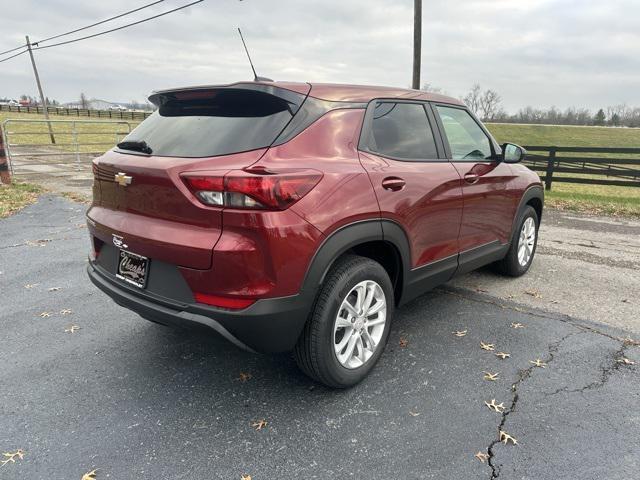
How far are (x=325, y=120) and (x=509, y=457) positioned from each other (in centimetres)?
198

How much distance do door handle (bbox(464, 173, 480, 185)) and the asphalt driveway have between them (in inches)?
44.1

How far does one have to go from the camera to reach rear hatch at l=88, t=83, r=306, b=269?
230 cm

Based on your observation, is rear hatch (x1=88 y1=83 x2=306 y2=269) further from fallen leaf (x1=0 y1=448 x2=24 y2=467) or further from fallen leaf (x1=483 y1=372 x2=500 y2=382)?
fallen leaf (x1=483 y1=372 x2=500 y2=382)

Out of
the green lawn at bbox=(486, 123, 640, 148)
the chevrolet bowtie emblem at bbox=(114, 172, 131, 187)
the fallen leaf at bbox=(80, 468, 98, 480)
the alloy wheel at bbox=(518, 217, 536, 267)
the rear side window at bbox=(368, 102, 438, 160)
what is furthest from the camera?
the green lawn at bbox=(486, 123, 640, 148)

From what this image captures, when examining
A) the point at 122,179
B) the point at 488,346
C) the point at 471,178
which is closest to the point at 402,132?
the point at 471,178

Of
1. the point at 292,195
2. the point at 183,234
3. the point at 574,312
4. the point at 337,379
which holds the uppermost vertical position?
the point at 292,195

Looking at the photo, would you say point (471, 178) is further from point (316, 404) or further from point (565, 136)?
point (565, 136)

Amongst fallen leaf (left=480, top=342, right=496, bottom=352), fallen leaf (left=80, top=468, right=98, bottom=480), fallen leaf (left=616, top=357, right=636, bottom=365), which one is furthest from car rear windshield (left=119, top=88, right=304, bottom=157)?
fallen leaf (left=616, top=357, right=636, bottom=365)

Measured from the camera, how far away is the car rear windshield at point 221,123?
2422 mm

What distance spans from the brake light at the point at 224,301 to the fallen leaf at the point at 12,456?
1.11 m

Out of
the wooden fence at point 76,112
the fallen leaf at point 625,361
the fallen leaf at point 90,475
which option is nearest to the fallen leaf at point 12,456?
the fallen leaf at point 90,475

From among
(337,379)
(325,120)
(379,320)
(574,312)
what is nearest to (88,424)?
(337,379)

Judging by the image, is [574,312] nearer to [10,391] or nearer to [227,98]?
[227,98]

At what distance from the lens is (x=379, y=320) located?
2910mm
